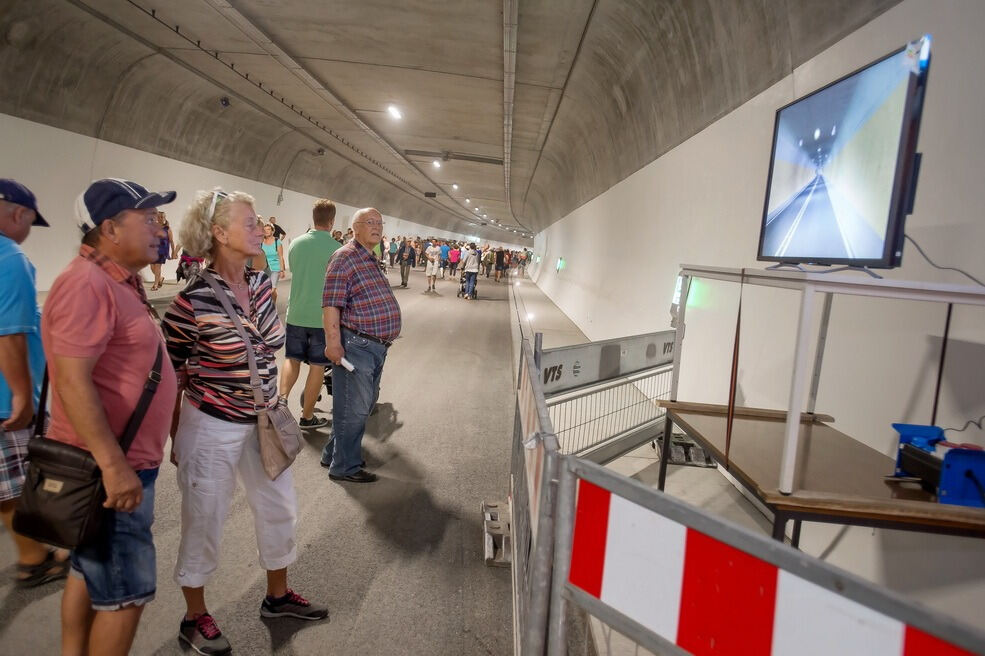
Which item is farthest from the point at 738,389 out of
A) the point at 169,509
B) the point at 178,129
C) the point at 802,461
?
the point at 178,129

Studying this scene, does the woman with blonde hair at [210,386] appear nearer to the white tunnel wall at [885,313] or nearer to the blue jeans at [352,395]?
the blue jeans at [352,395]

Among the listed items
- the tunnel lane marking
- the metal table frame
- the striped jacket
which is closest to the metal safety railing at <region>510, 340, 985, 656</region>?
the metal table frame

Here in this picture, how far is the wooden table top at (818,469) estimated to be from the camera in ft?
7.02

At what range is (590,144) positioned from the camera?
42.8ft

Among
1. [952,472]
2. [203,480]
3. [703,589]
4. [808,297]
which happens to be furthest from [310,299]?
[952,472]

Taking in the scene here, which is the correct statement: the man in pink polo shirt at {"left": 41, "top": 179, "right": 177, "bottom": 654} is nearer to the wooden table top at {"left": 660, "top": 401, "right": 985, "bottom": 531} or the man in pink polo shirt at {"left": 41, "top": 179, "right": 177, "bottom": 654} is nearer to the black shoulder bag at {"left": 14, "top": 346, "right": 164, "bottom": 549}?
the black shoulder bag at {"left": 14, "top": 346, "right": 164, "bottom": 549}

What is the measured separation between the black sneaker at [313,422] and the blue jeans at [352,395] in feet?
4.10

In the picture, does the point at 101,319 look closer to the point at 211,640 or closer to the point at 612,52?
the point at 211,640

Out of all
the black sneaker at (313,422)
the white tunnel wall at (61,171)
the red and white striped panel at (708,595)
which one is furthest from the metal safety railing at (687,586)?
the white tunnel wall at (61,171)

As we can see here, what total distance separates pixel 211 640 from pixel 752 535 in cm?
258

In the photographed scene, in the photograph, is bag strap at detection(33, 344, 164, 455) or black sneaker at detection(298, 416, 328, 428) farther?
black sneaker at detection(298, 416, 328, 428)

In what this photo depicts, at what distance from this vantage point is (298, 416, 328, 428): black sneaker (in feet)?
18.8

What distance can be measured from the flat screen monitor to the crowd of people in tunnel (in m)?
2.80

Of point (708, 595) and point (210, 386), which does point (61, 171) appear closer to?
point (210, 386)
